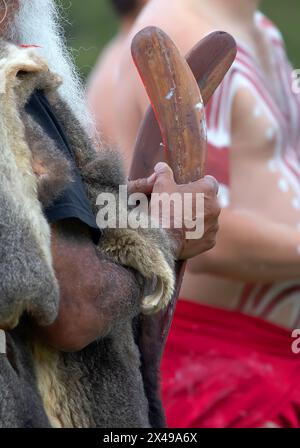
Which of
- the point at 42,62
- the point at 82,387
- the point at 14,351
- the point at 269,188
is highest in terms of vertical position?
the point at 42,62

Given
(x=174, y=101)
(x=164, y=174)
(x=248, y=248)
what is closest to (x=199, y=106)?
(x=174, y=101)

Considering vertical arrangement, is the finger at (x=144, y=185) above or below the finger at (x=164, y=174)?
below

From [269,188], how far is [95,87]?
161 cm

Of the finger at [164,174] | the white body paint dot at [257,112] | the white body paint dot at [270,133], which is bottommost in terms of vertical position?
the white body paint dot at [270,133]

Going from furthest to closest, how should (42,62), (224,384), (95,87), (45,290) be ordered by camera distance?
(95,87)
(224,384)
(42,62)
(45,290)

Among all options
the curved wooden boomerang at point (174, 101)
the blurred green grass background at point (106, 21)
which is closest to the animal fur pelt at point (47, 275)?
the curved wooden boomerang at point (174, 101)

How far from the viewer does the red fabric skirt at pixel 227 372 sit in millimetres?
3133

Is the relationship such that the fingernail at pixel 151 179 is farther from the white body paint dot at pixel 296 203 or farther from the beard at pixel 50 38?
the white body paint dot at pixel 296 203

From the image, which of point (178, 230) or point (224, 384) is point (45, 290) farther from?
point (224, 384)

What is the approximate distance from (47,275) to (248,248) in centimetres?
127

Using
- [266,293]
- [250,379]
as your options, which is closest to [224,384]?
[250,379]

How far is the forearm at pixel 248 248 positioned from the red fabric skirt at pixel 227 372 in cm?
13

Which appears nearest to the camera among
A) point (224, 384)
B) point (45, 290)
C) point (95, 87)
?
point (45, 290)

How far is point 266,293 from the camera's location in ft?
10.7
